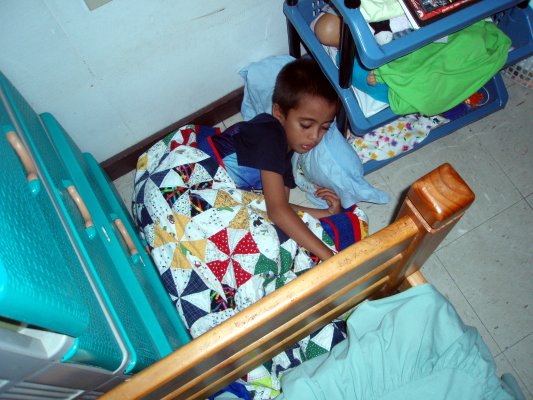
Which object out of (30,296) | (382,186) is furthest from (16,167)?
(382,186)

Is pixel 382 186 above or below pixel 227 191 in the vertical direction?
below

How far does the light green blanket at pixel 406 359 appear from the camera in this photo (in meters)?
0.82

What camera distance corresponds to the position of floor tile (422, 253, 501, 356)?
1.35m

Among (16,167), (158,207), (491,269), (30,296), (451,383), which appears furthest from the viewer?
(491,269)

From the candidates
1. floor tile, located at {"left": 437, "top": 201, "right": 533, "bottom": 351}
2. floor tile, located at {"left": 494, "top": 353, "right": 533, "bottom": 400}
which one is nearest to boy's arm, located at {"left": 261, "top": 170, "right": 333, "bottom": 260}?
floor tile, located at {"left": 437, "top": 201, "right": 533, "bottom": 351}

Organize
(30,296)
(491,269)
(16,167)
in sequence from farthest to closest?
(491,269) < (16,167) < (30,296)

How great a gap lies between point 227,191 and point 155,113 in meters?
0.40

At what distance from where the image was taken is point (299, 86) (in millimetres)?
1239

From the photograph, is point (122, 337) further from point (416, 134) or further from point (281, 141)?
point (416, 134)

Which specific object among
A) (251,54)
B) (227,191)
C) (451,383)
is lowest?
(451,383)

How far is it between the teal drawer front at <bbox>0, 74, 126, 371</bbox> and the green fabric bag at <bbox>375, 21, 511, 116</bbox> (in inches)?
33.2

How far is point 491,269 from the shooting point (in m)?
1.42

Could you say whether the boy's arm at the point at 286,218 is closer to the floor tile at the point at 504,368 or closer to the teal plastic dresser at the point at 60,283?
the teal plastic dresser at the point at 60,283

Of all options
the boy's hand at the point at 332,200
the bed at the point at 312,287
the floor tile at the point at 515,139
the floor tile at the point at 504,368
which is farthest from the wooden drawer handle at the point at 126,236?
the floor tile at the point at 515,139
